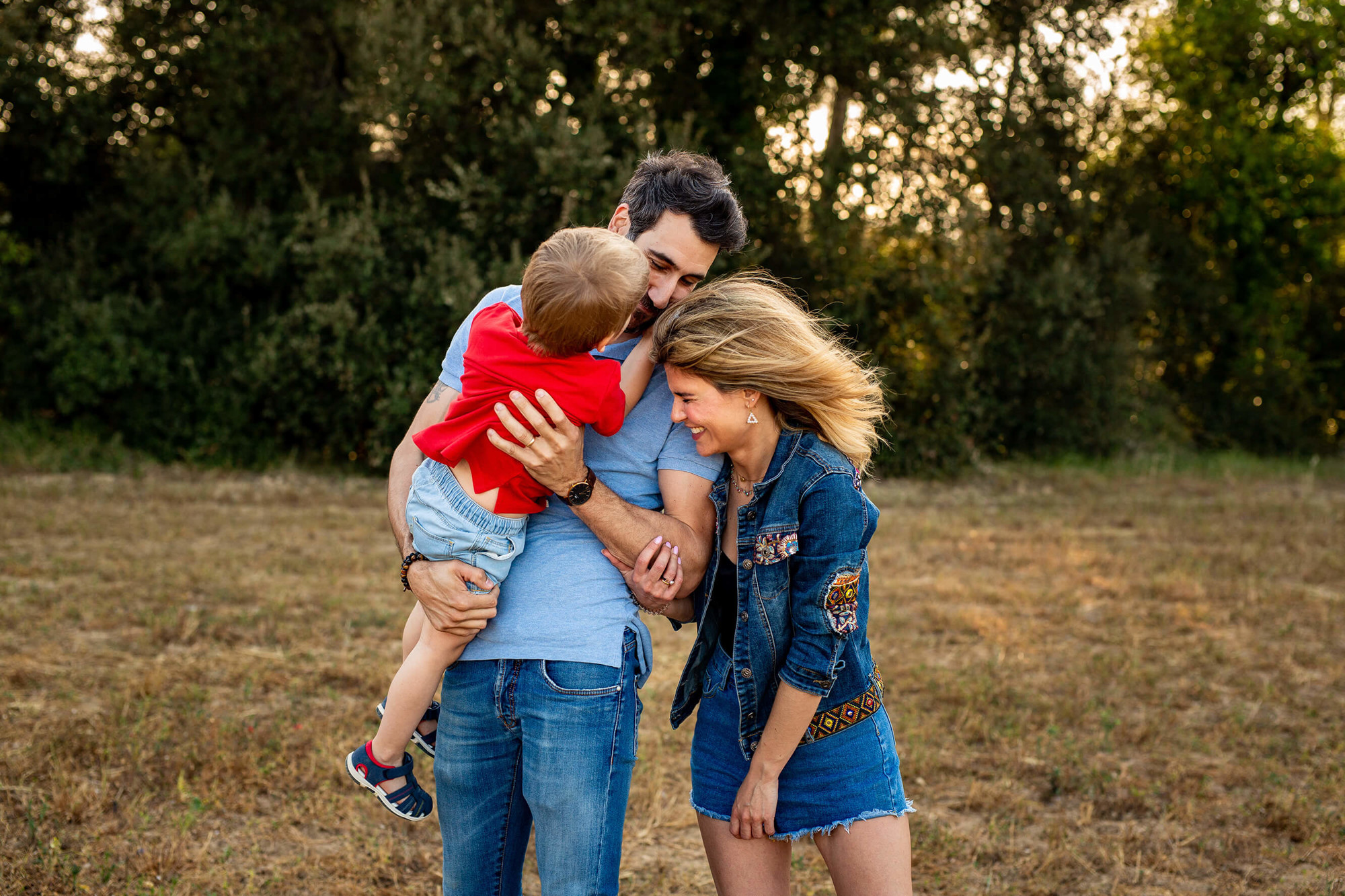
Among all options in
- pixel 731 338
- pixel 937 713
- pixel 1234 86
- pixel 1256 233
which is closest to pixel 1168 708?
pixel 937 713

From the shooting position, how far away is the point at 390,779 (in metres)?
2.49

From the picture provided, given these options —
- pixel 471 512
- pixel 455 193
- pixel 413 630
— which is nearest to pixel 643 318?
pixel 471 512

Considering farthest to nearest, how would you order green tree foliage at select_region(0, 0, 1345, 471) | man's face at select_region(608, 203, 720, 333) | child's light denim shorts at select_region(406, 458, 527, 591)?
green tree foliage at select_region(0, 0, 1345, 471)
man's face at select_region(608, 203, 720, 333)
child's light denim shorts at select_region(406, 458, 527, 591)

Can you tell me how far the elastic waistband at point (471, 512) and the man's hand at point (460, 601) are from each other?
3.4 inches

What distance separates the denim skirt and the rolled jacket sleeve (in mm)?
193

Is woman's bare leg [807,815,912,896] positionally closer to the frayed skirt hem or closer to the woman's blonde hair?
the frayed skirt hem

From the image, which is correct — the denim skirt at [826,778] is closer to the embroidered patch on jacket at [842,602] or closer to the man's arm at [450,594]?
the embroidered patch on jacket at [842,602]

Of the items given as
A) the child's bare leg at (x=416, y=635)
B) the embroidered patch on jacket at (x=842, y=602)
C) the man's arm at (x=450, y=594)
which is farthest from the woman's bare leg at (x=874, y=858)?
the child's bare leg at (x=416, y=635)

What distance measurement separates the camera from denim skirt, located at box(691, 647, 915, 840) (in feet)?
7.40

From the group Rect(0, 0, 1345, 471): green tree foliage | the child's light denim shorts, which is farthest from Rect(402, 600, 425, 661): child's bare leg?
Rect(0, 0, 1345, 471): green tree foliage

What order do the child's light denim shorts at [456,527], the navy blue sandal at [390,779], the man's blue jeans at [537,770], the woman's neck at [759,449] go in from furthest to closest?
the navy blue sandal at [390,779]
the woman's neck at [759,449]
the child's light denim shorts at [456,527]
the man's blue jeans at [537,770]

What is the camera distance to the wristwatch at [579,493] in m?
2.06

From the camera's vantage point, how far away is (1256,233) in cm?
1681

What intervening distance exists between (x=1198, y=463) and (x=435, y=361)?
1034 cm
